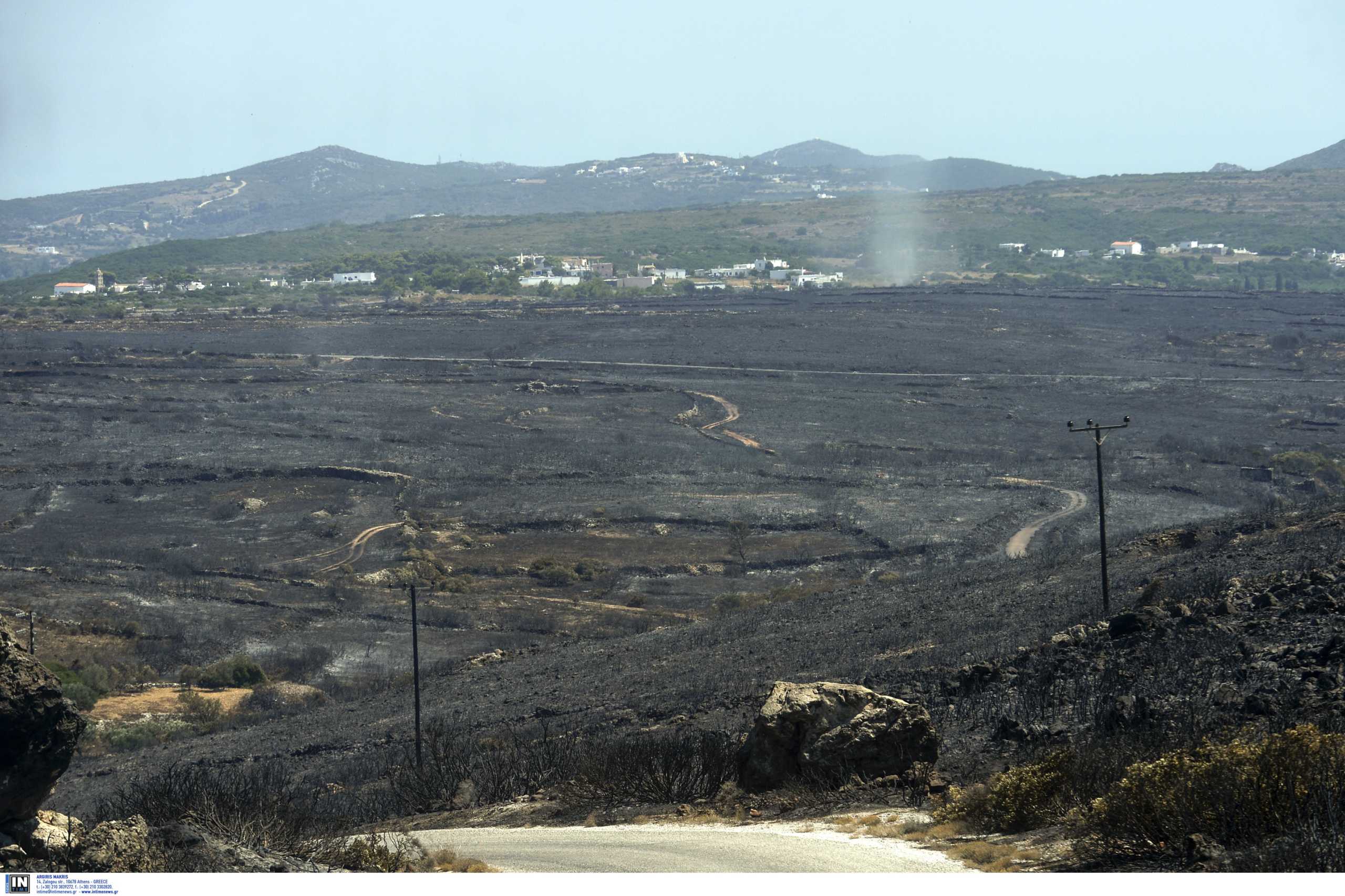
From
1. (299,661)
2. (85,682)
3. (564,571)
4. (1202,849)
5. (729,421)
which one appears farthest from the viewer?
(729,421)

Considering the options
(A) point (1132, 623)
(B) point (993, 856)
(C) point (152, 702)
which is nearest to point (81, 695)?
(C) point (152, 702)

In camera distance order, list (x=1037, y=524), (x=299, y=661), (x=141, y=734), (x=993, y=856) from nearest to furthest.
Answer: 1. (x=993, y=856)
2. (x=141, y=734)
3. (x=299, y=661)
4. (x=1037, y=524)

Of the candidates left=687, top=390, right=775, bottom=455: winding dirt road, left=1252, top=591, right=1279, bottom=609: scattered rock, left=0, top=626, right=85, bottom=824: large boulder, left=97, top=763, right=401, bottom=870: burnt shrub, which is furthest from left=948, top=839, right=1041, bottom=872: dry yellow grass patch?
left=687, top=390, right=775, bottom=455: winding dirt road

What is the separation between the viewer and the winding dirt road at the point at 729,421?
2387 inches

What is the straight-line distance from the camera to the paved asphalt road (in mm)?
10953

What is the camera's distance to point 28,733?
946 cm

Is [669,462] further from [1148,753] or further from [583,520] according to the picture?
[1148,753]

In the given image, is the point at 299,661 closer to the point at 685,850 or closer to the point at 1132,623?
the point at 1132,623

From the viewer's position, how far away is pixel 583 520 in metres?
45.8

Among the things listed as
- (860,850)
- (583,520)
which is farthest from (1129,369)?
(860,850)

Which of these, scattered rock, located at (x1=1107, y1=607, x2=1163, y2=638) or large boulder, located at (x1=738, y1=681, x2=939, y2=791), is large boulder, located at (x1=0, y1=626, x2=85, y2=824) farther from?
scattered rock, located at (x1=1107, y1=607, x2=1163, y2=638)

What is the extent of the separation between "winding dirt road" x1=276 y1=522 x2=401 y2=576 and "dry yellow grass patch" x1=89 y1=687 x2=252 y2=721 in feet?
32.8

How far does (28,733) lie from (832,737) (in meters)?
8.51
